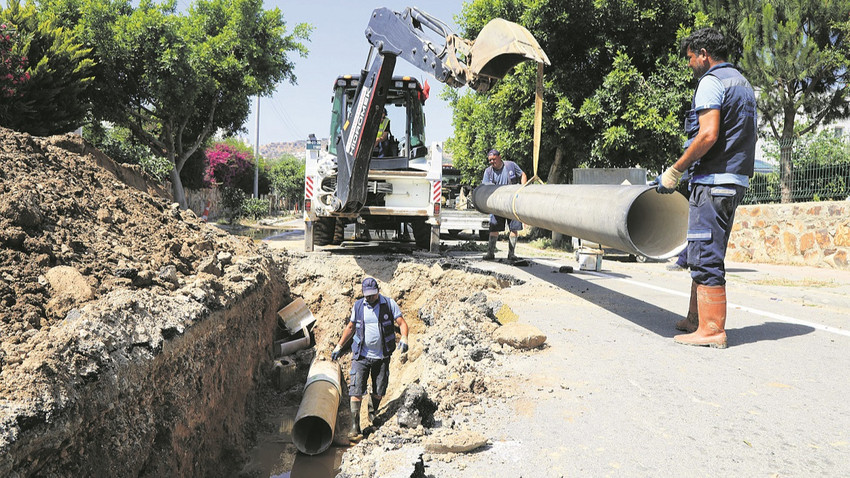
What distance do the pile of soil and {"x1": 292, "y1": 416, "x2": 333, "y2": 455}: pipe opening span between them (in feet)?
4.58

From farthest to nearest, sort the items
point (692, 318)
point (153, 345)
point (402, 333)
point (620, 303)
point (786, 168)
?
point (786, 168), point (620, 303), point (402, 333), point (692, 318), point (153, 345)

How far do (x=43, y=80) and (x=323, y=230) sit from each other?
22.4 feet

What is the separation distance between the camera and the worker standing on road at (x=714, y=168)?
412cm

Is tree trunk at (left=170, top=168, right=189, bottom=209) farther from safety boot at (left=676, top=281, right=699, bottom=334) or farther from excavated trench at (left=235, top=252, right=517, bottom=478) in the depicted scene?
safety boot at (left=676, top=281, right=699, bottom=334)

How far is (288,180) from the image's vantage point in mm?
63875

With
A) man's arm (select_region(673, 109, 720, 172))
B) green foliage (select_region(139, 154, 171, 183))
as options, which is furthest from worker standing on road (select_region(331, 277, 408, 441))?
green foliage (select_region(139, 154, 171, 183))

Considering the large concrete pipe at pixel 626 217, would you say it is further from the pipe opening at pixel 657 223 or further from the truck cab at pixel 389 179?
the truck cab at pixel 389 179

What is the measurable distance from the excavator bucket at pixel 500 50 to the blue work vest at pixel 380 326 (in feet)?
8.32

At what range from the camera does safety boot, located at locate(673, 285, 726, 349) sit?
421cm

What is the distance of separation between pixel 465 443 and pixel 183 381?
2.21m

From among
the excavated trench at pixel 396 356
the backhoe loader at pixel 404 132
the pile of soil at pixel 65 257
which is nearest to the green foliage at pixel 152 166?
the backhoe loader at pixel 404 132

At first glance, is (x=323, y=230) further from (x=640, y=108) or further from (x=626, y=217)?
(x=640, y=108)

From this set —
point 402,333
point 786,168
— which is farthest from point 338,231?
point 786,168

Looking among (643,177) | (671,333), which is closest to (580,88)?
(643,177)
